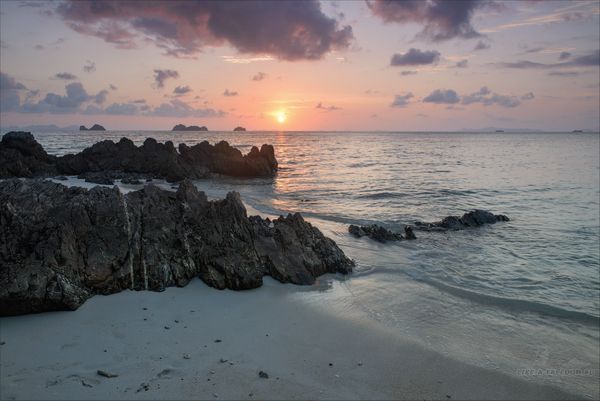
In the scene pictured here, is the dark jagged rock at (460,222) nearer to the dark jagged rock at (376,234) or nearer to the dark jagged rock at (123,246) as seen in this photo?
the dark jagged rock at (376,234)

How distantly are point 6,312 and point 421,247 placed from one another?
13356 millimetres

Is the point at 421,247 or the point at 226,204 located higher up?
the point at 226,204

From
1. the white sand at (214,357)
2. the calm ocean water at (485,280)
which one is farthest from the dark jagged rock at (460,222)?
the white sand at (214,357)

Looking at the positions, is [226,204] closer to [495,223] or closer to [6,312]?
[6,312]

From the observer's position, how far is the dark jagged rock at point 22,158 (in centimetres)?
3344

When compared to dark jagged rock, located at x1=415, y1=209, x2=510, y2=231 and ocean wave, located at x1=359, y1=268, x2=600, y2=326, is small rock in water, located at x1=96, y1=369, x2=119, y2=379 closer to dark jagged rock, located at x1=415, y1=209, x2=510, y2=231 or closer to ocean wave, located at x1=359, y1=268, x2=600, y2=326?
ocean wave, located at x1=359, y1=268, x2=600, y2=326

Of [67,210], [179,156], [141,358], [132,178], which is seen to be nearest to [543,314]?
[141,358]

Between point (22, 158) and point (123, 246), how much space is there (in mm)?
34174

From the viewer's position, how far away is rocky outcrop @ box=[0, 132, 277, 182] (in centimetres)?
3572

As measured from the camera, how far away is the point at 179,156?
43.3m

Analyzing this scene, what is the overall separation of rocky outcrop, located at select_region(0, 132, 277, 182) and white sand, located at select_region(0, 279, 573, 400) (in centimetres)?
2872

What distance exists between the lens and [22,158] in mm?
35312

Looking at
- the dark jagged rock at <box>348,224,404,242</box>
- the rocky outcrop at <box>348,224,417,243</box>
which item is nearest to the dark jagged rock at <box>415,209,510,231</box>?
the rocky outcrop at <box>348,224,417,243</box>

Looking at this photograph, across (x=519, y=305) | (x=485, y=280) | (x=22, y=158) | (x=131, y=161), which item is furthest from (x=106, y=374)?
(x=131, y=161)
